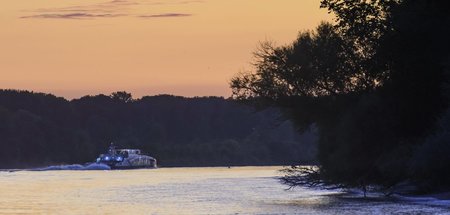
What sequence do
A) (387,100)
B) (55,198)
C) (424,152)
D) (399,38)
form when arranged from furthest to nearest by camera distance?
1. (55,198)
2. (387,100)
3. (399,38)
4. (424,152)

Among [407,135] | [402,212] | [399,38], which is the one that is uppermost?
[399,38]

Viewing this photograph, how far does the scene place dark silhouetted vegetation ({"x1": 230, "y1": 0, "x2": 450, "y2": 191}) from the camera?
180 ft

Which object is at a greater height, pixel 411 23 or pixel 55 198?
pixel 411 23

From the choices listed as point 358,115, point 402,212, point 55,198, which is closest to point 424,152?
point 402,212

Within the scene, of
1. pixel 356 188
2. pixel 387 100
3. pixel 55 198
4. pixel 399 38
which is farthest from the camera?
pixel 356 188

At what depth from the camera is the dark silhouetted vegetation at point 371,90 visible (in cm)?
5475

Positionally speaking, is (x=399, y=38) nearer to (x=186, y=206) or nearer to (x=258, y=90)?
(x=186, y=206)

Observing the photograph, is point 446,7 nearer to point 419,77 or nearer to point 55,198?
point 419,77

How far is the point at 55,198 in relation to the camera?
7269 centimetres

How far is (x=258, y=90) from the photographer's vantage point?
244 ft

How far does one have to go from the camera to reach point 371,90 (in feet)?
219

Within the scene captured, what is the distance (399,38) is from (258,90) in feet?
63.8

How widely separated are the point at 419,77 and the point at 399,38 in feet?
7.29

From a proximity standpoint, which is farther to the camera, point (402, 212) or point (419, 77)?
point (419, 77)
